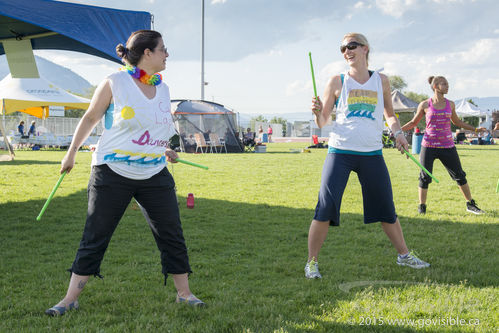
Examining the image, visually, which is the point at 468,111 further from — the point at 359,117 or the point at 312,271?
the point at 312,271

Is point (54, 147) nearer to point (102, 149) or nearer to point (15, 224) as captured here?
point (15, 224)

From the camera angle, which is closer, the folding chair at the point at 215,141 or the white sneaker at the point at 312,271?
the white sneaker at the point at 312,271

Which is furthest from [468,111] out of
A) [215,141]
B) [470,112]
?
[215,141]

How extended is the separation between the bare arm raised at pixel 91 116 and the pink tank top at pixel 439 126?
15.6 ft

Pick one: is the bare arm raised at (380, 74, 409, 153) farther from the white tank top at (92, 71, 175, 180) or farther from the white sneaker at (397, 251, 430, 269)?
the white tank top at (92, 71, 175, 180)

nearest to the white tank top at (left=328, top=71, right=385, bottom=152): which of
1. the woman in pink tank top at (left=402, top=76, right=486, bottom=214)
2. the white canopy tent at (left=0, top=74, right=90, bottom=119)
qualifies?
the woman in pink tank top at (left=402, top=76, right=486, bottom=214)

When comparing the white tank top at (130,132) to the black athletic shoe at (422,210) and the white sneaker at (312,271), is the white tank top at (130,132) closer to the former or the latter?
the white sneaker at (312,271)

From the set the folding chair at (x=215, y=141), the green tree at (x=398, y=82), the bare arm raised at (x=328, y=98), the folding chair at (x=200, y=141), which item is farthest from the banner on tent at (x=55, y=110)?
the green tree at (x=398, y=82)

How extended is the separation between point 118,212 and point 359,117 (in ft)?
6.50

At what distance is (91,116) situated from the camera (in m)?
2.90

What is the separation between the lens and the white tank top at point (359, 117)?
3.77 m

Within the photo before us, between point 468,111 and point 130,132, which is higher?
point 468,111

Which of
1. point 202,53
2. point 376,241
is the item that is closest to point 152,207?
point 376,241

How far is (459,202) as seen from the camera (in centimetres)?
770
